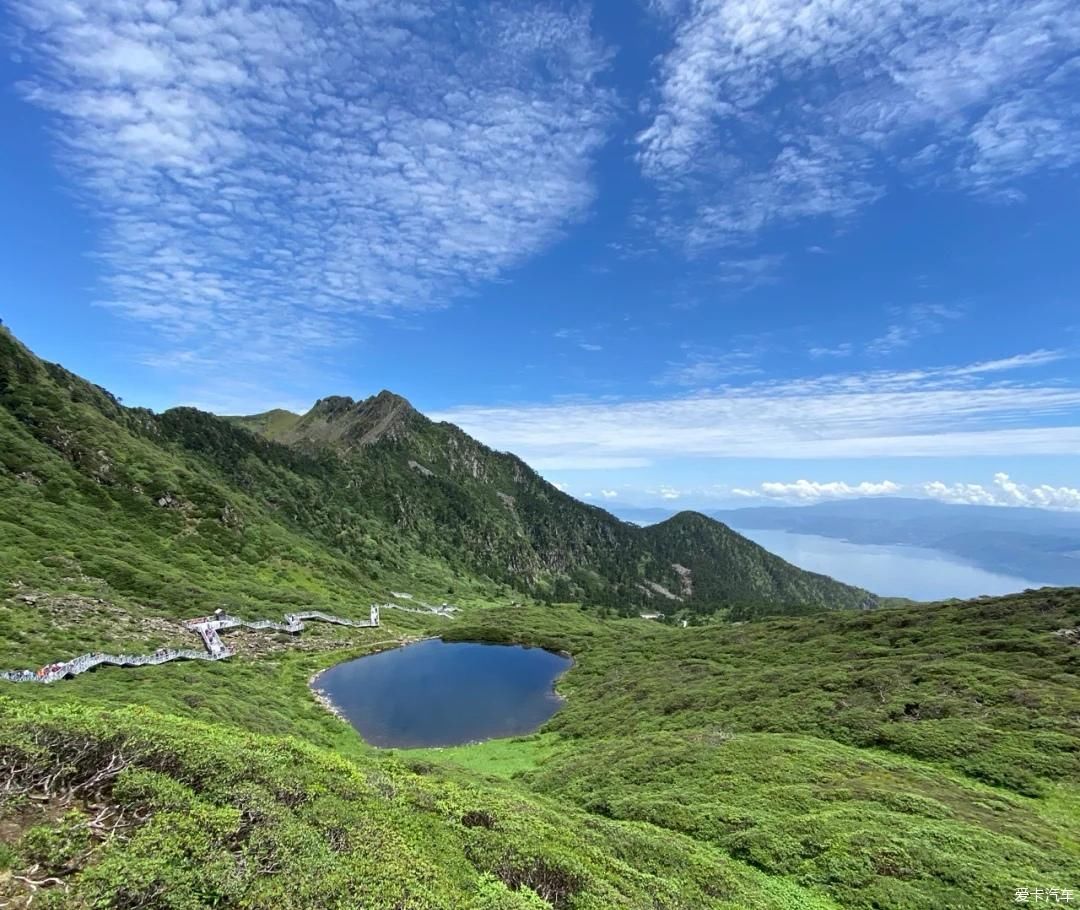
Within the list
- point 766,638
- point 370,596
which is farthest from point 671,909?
point 370,596

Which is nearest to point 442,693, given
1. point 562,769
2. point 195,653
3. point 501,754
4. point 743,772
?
point 501,754

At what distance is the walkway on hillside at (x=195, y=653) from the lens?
41031 millimetres

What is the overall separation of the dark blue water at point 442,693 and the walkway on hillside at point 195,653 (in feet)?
46.0

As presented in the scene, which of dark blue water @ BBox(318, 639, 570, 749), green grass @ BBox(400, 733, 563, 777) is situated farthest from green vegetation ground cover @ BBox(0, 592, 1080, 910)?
dark blue water @ BBox(318, 639, 570, 749)

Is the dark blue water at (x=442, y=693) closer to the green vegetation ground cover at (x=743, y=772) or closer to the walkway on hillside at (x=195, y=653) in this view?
the green vegetation ground cover at (x=743, y=772)

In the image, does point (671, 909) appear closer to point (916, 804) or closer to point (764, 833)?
point (764, 833)

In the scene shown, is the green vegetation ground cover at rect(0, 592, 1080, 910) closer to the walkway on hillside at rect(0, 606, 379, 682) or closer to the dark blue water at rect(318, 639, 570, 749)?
the walkway on hillside at rect(0, 606, 379, 682)

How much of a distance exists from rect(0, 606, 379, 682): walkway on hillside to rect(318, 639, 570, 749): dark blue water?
14019 mm

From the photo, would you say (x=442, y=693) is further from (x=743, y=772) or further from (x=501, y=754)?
(x=743, y=772)

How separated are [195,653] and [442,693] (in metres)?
29.2

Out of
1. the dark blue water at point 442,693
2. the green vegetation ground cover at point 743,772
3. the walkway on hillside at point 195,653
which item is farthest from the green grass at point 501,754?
the walkway on hillside at point 195,653

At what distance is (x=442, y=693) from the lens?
70875 mm

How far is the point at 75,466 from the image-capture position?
387 ft

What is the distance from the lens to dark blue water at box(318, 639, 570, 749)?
57969mm
